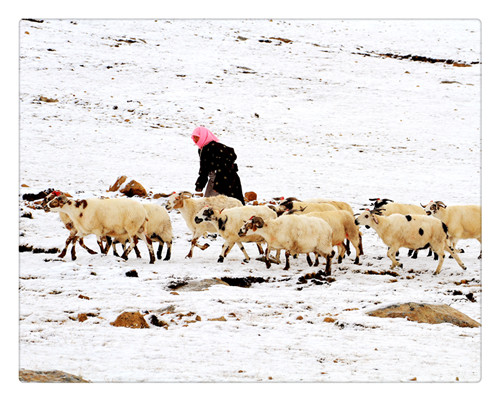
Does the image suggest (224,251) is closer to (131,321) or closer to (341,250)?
(341,250)

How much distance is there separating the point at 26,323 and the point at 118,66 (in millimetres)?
27270

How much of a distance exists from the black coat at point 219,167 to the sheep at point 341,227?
94.8 inches

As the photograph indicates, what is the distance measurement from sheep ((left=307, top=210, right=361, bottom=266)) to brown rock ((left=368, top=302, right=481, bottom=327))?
3840 millimetres

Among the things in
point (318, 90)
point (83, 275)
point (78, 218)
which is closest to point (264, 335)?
point (83, 275)

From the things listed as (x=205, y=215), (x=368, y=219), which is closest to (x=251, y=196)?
(x=205, y=215)

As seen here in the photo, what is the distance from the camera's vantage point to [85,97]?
29625 millimetres

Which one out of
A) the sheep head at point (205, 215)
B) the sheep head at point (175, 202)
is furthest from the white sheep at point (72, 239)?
the sheep head at point (205, 215)

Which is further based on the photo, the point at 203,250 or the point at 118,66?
the point at 118,66

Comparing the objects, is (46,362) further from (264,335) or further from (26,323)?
Answer: (264,335)

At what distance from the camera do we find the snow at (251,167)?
695 centimetres

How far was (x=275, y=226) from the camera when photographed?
11812 millimetres

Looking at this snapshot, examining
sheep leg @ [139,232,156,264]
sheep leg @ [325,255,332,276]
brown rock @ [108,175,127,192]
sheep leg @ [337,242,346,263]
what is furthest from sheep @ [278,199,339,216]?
brown rock @ [108,175,127,192]

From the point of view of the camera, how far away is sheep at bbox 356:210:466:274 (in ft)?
39.4

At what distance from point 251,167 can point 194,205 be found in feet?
32.7
